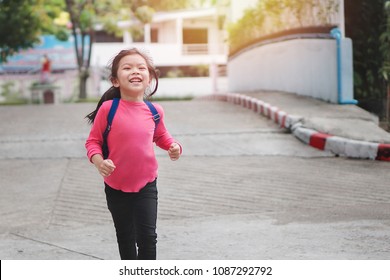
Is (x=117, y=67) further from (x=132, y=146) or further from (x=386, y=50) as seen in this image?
(x=386, y=50)

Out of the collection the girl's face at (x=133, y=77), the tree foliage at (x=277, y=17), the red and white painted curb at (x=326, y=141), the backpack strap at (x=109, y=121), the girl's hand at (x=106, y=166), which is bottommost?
the red and white painted curb at (x=326, y=141)

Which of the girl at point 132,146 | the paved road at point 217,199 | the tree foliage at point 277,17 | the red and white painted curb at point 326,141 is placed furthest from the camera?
the tree foliage at point 277,17

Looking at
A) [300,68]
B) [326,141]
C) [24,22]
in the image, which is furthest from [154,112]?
[24,22]

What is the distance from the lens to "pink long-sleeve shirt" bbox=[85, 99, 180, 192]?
3221mm

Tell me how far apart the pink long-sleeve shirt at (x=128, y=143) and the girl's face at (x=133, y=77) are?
37 mm

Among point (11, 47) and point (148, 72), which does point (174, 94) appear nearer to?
point (11, 47)

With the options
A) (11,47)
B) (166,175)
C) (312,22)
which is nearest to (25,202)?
(166,175)

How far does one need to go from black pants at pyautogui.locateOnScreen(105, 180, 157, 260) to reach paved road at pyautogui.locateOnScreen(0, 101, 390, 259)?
615 mm

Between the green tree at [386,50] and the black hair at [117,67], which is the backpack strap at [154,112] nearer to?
the black hair at [117,67]

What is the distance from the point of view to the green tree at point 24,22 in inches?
874

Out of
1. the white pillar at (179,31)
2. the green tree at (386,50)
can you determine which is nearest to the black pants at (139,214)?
the green tree at (386,50)

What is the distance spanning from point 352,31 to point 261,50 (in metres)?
3.81

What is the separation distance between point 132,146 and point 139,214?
0.91 ft

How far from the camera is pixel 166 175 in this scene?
6.54 metres
